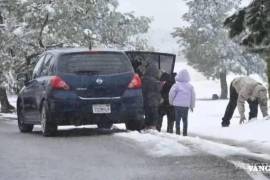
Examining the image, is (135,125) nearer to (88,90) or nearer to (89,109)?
(89,109)

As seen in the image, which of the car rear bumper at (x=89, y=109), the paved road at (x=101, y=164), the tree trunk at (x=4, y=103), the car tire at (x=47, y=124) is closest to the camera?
the paved road at (x=101, y=164)

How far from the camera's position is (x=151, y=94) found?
15195 millimetres

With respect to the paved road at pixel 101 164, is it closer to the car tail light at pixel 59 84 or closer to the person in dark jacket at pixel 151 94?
the car tail light at pixel 59 84

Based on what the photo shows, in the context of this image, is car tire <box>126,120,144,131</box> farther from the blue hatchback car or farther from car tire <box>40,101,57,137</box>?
car tire <box>40,101,57,137</box>

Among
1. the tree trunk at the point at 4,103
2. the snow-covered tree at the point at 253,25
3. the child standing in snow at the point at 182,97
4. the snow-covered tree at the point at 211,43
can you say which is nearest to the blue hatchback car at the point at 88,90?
the child standing in snow at the point at 182,97

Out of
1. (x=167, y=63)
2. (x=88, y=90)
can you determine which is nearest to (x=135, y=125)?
(x=88, y=90)

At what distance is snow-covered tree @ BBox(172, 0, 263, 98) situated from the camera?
2805 inches

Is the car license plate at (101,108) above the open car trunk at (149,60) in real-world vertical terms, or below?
below

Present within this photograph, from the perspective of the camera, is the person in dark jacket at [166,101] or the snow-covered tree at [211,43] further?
the snow-covered tree at [211,43]

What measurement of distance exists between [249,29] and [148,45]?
2712cm

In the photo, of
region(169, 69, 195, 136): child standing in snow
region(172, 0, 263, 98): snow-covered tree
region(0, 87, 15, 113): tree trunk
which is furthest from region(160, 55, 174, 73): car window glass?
region(172, 0, 263, 98): snow-covered tree

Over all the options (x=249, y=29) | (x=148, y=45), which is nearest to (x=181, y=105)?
(x=249, y=29)

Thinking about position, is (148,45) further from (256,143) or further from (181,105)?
(256,143)

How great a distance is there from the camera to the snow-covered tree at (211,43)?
7125 cm
